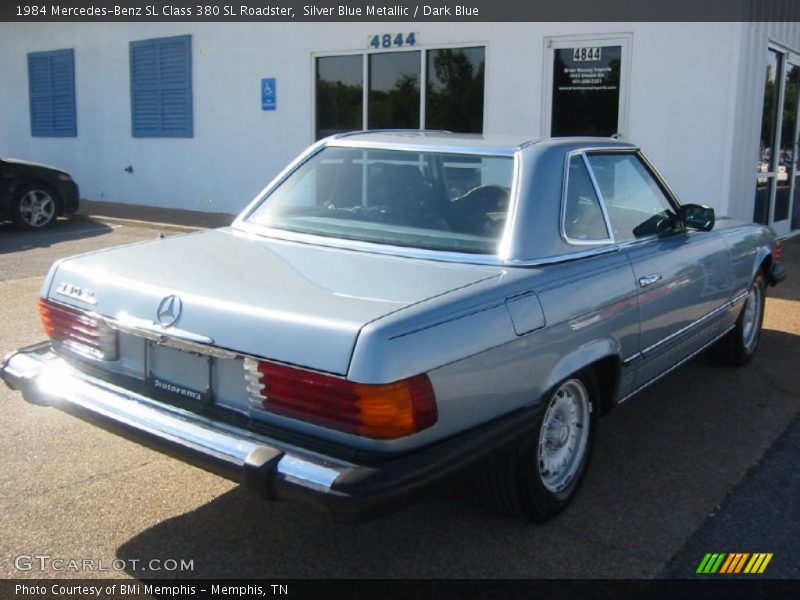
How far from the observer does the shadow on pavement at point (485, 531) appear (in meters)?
3.13

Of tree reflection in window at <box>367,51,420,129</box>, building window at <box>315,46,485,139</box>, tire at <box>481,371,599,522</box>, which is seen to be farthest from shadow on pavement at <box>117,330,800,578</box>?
tree reflection in window at <box>367,51,420,129</box>

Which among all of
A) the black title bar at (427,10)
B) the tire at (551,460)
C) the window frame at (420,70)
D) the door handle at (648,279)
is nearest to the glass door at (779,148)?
the black title bar at (427,10)

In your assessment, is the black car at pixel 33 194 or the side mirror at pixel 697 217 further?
the black car at pixel 33 194

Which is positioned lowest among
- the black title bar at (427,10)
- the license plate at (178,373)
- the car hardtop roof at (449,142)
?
the license plate at (178,373)

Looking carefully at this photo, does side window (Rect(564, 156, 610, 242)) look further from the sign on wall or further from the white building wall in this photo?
the sign on wall

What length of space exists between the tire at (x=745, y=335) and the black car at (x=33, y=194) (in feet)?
31.8

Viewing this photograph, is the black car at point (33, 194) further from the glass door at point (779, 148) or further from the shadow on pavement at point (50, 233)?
the glass door at point (779, 148)

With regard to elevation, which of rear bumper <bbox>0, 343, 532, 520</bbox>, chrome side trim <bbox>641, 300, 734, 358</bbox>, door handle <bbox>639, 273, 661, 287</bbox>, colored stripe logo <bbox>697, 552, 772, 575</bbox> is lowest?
colored stripe logo <bbox>697, 552, 772, 575</bbox>

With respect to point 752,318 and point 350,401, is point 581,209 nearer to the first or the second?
point 350,401

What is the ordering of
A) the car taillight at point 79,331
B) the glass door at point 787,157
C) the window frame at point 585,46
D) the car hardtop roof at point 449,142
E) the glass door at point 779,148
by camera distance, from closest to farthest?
the car taillight at point 79,331 → the car hardtop roof at point 449,142 → the window frame at point 585,46 → the glass door at point 779,148 → the glass door at point 787,157

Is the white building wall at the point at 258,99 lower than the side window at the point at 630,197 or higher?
higher

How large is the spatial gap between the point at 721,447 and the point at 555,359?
5.37 ft

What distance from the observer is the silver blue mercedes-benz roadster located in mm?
2648

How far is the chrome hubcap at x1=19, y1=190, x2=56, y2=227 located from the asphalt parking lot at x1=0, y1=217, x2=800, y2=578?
7.82 metres
